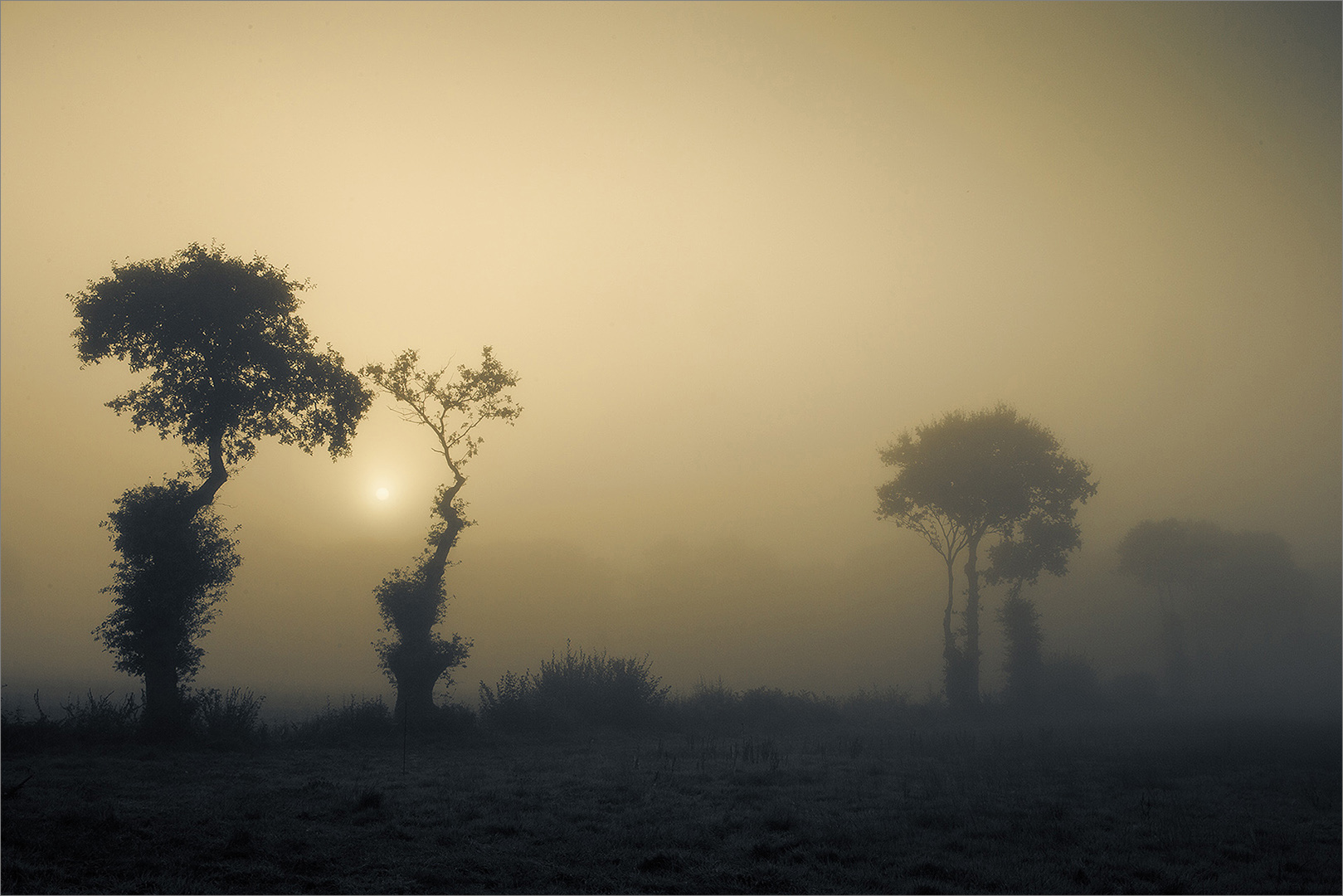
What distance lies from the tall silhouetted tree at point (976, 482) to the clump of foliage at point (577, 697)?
2138 centimetres

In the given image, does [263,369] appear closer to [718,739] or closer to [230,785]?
[230,785]

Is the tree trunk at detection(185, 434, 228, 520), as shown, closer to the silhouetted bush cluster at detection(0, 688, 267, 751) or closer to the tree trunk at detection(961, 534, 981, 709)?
the silhouetted bush cluster at detection(0, 688, 267, 751)

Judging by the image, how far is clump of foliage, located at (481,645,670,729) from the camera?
21266 millimetres

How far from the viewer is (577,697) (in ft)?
77.8

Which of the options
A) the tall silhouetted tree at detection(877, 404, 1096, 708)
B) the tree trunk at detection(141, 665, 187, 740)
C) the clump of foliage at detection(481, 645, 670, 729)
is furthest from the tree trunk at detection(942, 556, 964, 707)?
the tree trunk at detection(141, 665, 187, 740)

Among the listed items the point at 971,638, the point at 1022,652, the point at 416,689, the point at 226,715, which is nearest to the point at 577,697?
the point at 416,689

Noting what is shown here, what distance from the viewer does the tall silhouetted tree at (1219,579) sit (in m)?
64.4

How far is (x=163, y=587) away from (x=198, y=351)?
6428 millimetres

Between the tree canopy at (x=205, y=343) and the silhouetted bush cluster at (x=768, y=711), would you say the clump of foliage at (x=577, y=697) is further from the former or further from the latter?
the tree canopy at (x=205, y=343)

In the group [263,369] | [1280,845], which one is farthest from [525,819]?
[263,369]

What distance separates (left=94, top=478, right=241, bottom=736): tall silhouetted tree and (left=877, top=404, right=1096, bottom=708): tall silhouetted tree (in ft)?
114

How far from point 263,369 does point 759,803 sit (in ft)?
58.3

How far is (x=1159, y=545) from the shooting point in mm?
64188

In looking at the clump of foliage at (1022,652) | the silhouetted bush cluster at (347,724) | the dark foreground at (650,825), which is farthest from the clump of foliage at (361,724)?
the clump of foliage at (1022,652)
